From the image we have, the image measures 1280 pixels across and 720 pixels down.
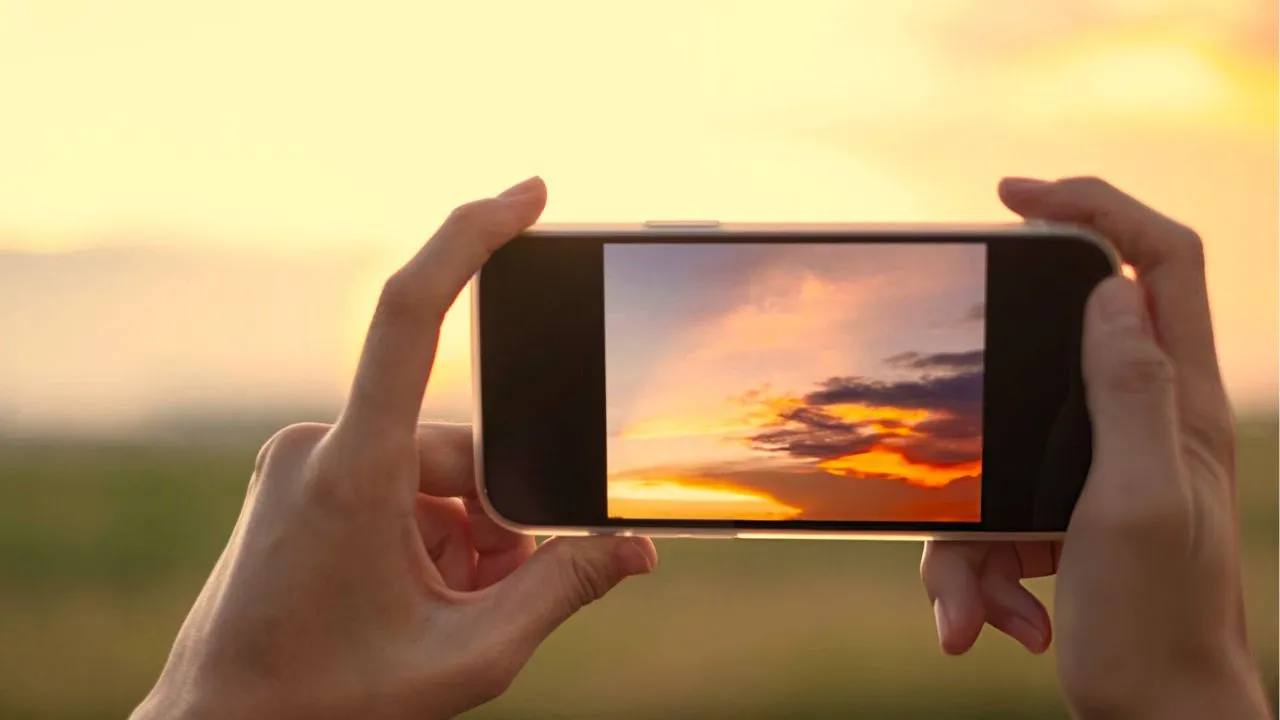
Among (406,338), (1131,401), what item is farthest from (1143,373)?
(406,338)

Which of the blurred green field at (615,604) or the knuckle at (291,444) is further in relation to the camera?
the blurred green field at (615,604)

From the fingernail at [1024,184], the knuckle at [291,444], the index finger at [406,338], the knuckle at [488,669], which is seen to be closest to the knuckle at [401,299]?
the index finger at [406,338]

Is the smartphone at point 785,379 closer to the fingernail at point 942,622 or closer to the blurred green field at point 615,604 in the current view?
the fingernail at point 942,622

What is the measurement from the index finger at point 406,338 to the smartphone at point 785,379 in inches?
2.3

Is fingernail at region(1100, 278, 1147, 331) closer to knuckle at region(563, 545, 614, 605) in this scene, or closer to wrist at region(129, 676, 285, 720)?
knuckle at region(563, 545, 614, 605)

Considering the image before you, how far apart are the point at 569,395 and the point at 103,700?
137cm

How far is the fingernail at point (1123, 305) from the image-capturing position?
0.66m

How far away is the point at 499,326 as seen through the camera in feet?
2.43

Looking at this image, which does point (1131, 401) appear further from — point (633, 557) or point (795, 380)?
point (633, 557)

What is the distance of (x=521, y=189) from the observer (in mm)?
718

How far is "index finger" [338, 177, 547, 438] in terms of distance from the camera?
66 cm

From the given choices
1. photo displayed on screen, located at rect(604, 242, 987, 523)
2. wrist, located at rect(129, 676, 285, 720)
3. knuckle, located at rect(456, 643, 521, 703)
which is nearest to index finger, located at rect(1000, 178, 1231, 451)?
photo displayed on screen, located at rect(604, 242, 987, 523)

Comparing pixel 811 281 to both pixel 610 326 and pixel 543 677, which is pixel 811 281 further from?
pixel 543 677

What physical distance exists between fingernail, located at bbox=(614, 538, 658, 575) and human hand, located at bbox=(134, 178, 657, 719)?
0.20ft
